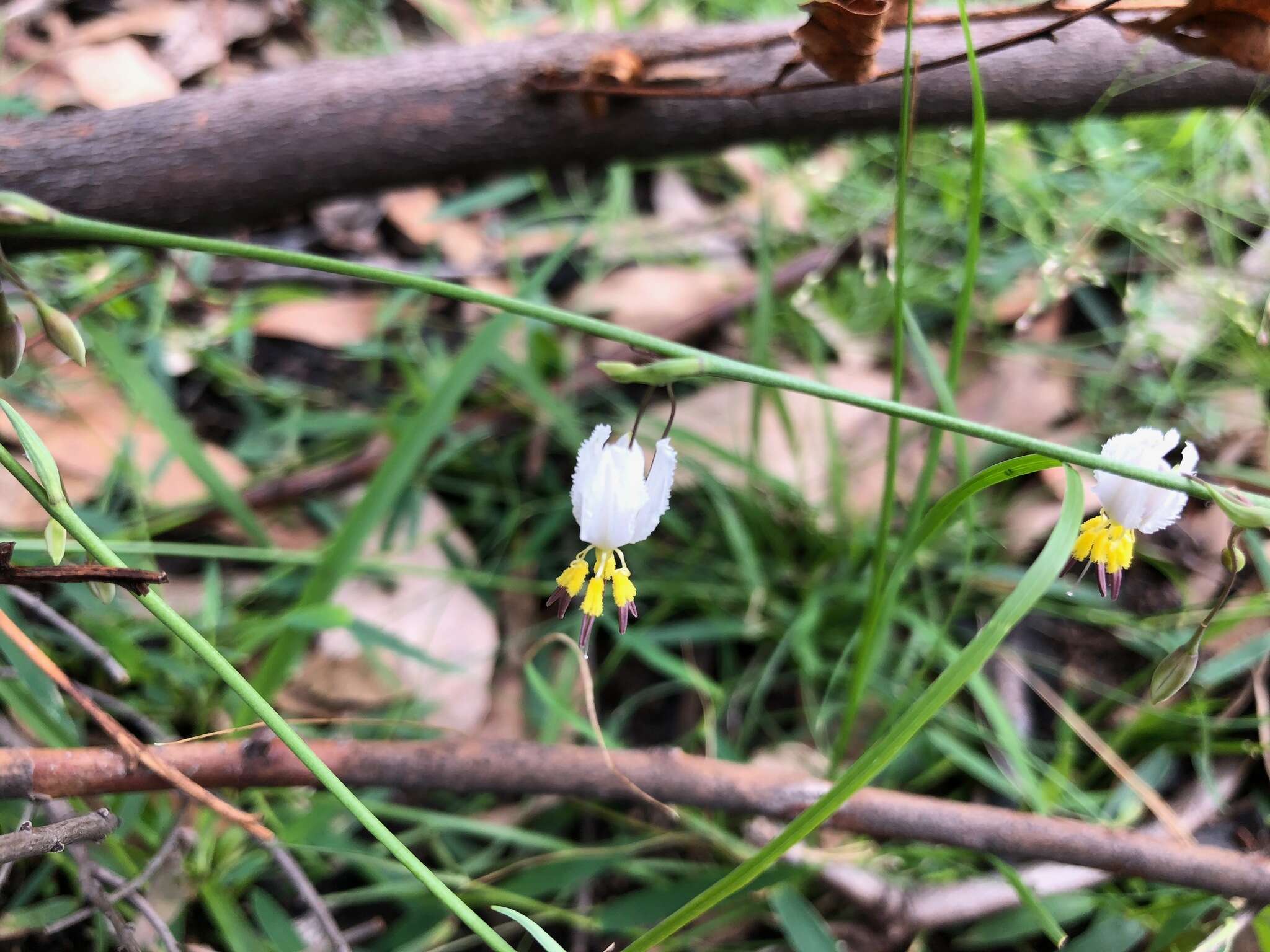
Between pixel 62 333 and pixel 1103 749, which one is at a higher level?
pixel 62 333

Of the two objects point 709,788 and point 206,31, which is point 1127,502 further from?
point 206,31

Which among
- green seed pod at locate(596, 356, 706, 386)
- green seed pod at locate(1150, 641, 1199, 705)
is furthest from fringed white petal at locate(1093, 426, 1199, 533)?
green seed pod at locate(596, 356, 706, 386)

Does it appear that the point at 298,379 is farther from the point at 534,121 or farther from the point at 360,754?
the point at 360,754

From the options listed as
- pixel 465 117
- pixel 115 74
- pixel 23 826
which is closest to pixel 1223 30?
pixel 465 117

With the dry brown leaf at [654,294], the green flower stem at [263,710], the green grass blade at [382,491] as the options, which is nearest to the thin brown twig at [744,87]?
the green grass blade at [382,491]

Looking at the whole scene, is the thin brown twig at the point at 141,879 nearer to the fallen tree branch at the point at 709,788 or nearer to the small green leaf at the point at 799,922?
the fallen tree branch at the point at 709,788

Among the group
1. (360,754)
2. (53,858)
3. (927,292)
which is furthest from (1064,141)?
(53,858)
